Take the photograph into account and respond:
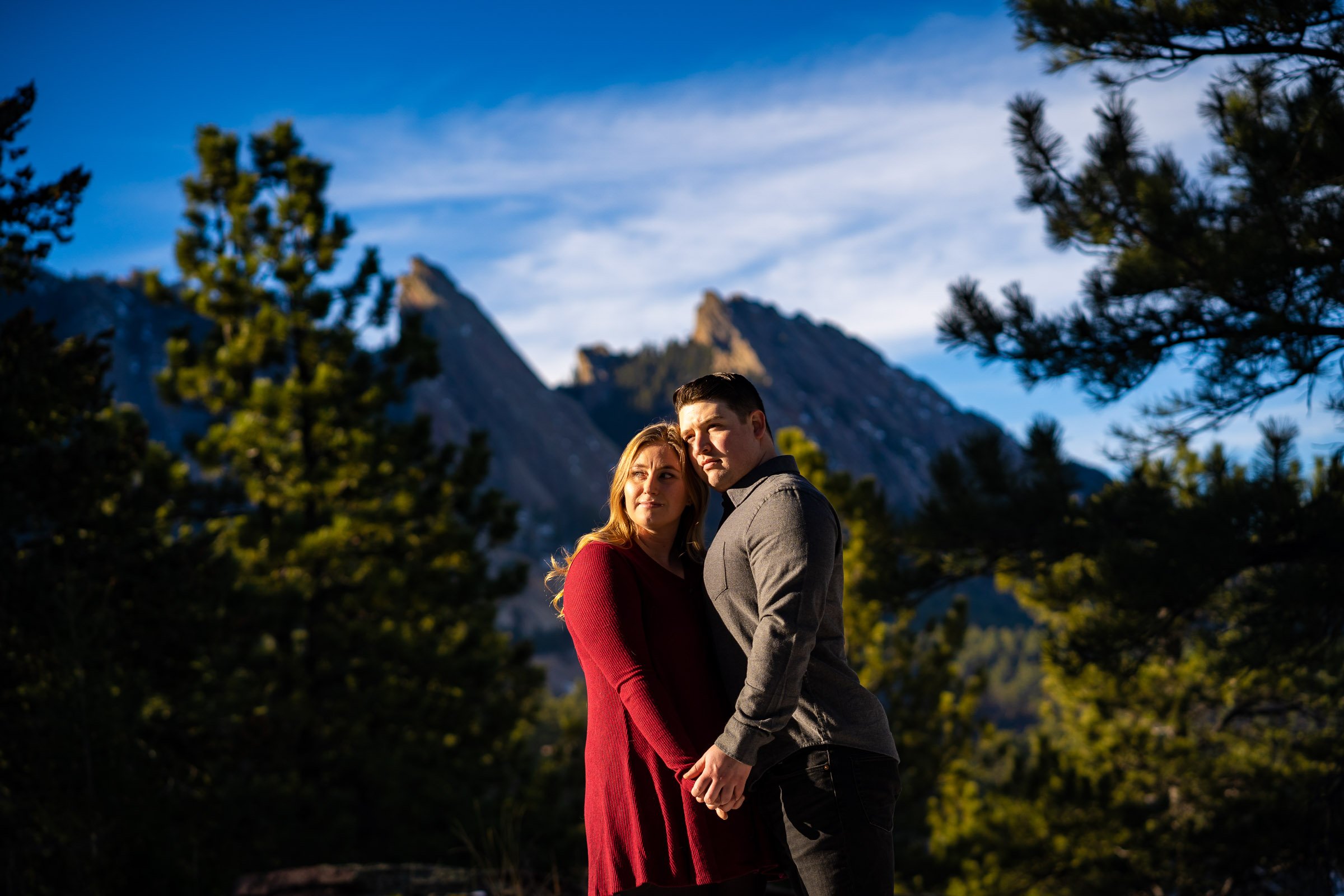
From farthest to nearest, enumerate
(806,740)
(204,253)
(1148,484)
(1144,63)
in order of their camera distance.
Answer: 1. (204,253)
2. (1148,484)
3. (1144,63)
4. (806,740)

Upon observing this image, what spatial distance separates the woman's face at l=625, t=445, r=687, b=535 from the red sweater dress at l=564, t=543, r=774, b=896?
0.42ft

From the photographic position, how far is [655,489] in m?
2.61

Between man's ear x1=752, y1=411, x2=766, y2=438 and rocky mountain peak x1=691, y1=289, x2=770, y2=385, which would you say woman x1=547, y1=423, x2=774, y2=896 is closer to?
man's ear x1=752, y1=411, x2=766, y2=438

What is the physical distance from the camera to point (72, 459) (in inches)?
254

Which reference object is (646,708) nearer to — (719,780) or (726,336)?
(719,780)

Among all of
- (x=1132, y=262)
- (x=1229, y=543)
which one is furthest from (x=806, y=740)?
(x=1132, y=262)

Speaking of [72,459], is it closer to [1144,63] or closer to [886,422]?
[1144,63]

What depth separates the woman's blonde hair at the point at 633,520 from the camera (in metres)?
2.59

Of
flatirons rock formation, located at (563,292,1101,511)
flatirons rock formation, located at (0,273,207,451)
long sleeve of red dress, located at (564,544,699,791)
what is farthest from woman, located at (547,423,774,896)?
flatirons rock formation, located at (563,292,1101,511)

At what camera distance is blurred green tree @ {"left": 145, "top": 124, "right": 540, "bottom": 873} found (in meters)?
10.9

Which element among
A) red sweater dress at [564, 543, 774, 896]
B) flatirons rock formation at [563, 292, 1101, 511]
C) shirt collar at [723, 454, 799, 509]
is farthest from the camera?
flatirons rock formation at [563, 292, 1101, 511]

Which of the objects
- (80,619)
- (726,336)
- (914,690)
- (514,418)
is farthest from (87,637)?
(726,336)

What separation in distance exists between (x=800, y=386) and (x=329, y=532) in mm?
156378

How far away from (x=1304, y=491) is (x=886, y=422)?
543ft
